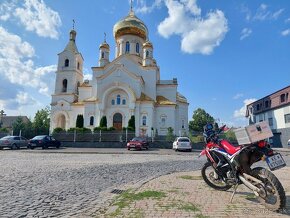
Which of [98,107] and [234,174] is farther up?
[98,107]

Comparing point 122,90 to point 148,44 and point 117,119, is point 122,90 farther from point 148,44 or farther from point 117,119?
point 148,44

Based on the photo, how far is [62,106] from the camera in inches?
1751

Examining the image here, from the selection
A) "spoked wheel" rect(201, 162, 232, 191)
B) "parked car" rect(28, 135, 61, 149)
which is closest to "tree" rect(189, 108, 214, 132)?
"parked car" rect(28, 135, 61, 149)

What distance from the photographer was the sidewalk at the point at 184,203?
452 cm

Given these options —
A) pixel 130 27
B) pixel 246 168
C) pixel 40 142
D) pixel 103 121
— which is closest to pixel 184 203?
pixel 246 168

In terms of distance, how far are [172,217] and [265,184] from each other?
195 centimetres

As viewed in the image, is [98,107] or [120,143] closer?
[120,143]

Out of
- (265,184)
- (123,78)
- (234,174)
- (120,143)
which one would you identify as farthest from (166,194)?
(123,78)

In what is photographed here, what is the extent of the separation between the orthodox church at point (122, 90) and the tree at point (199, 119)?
3136cm

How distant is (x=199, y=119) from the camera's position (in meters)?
81.9

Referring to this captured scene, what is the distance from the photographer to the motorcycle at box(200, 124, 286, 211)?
4.88m

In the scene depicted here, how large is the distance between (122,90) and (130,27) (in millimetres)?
13218

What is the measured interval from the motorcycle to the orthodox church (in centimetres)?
3326

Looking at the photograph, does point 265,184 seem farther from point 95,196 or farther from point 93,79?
point 93,79
